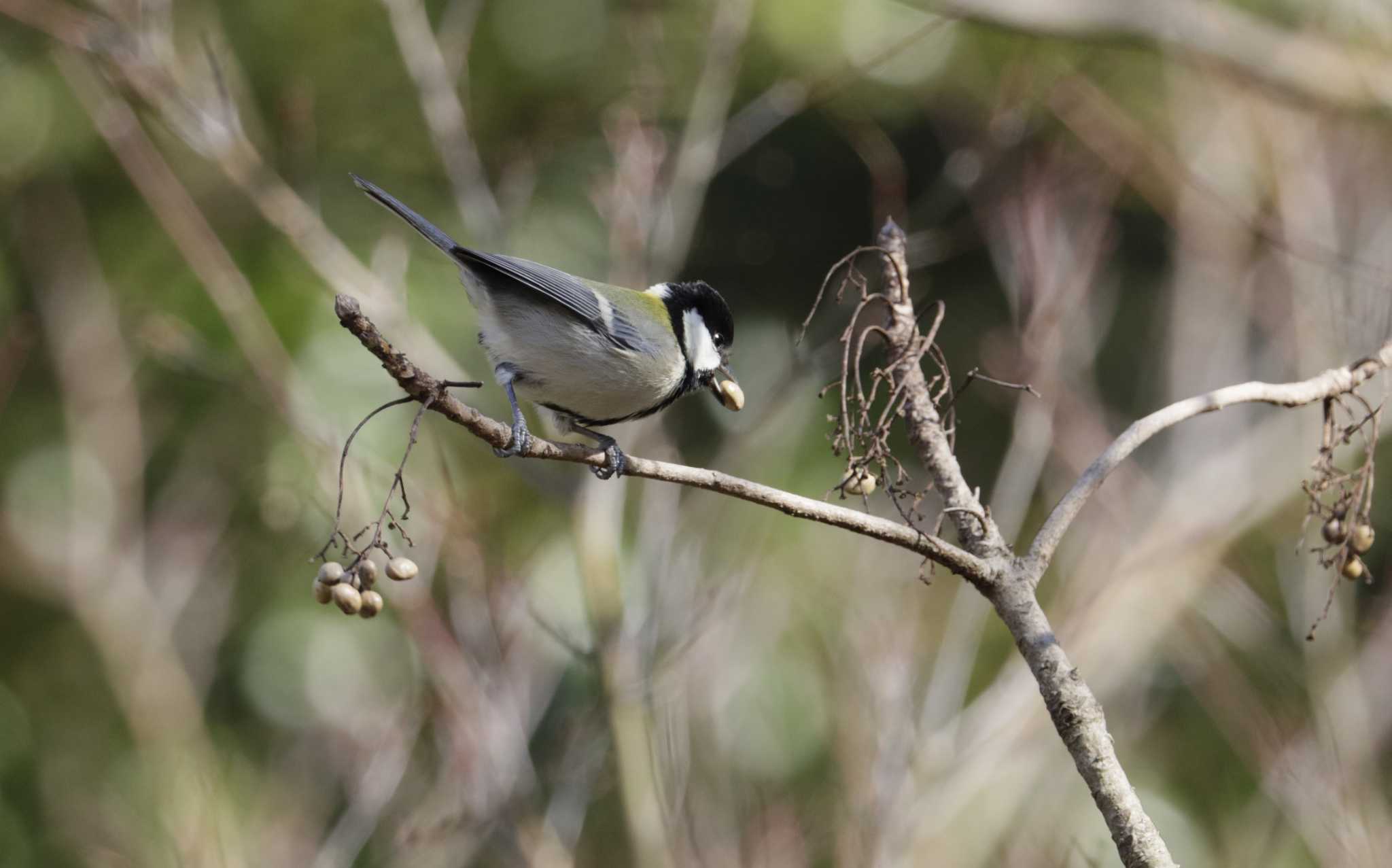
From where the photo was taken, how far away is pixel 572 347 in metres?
2.79

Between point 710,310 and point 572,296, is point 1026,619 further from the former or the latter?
point 710,310

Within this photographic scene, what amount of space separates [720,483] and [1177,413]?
1.91 feet

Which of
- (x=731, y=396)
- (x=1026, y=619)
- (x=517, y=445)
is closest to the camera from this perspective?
(x=1026, y=619)

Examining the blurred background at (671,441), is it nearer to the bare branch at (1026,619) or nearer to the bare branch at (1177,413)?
the bare branch at (1177,413)

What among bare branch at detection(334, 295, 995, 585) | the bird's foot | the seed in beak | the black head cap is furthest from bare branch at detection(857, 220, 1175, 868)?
the black head cap

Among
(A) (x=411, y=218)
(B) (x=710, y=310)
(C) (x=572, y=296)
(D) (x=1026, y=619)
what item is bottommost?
(D) (x=1026, y=619)

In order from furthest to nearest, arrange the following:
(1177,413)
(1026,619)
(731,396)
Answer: (731,396) < (1177,413) < (1026,619)

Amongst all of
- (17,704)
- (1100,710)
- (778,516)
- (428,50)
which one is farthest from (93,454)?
(1100,710)

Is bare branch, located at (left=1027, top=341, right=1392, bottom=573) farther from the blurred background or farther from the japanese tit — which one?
the japanese tit

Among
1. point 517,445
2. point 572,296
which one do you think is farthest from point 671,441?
point 517,445

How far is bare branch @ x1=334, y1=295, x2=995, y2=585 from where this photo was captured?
1376 mm

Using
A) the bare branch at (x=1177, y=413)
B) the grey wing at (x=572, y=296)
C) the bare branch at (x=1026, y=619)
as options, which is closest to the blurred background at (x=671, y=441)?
the grey wing at (x=572, y=296)

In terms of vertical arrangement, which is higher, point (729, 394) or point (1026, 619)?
point (729, 394)

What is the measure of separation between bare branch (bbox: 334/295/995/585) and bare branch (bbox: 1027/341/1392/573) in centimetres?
10
